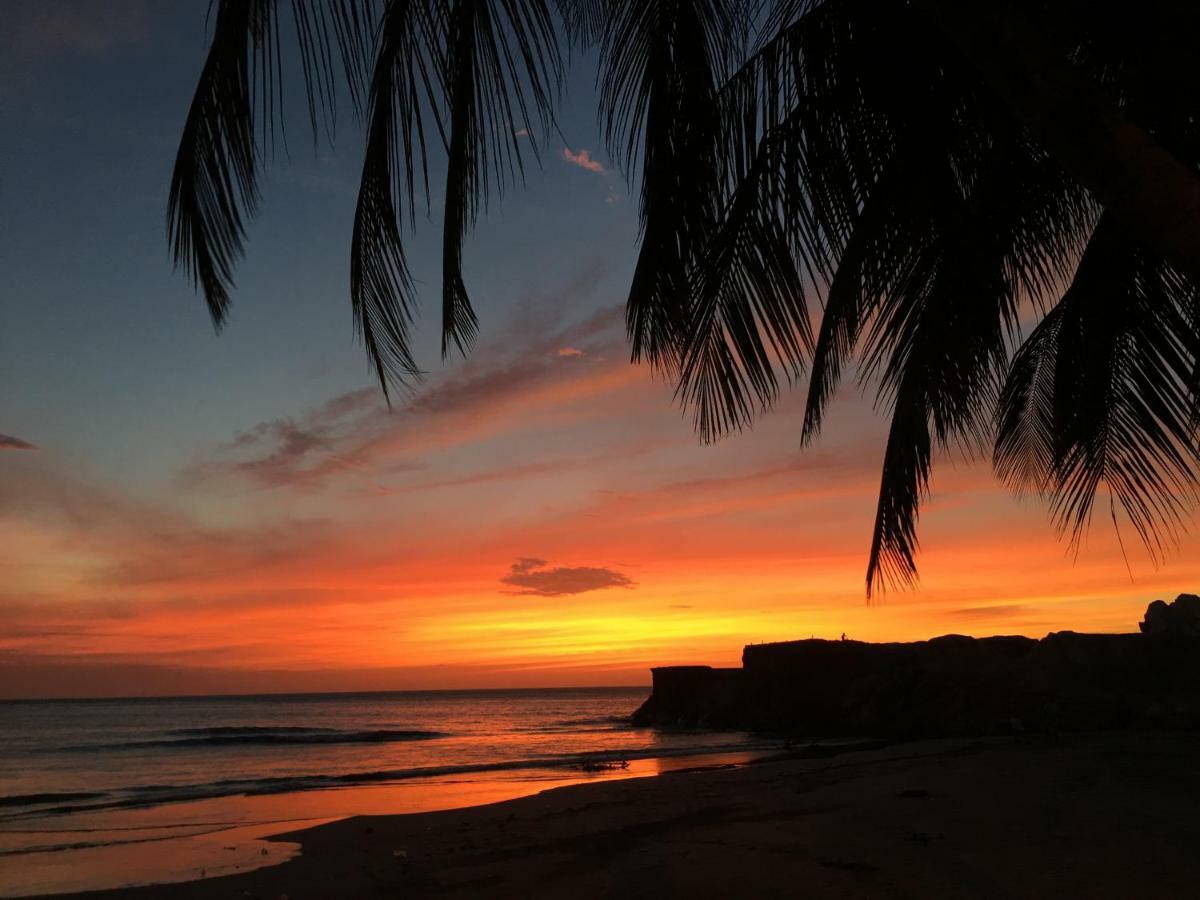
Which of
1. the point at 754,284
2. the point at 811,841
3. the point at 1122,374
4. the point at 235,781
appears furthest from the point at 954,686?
the point at 754,284

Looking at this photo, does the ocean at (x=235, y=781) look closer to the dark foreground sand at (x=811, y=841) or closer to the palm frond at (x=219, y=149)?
the dark foreground sand at (x=811, y=841)

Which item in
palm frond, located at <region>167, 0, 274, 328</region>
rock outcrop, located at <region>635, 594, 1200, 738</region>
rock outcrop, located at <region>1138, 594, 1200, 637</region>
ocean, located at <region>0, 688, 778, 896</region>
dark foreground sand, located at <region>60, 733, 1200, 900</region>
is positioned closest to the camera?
palm frond, located at <region>167, 0, 274, 328</region>

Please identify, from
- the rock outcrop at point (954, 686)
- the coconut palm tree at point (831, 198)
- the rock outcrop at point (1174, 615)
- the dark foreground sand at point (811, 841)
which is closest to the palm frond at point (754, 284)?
the coconut palm tree at point (831, 198)

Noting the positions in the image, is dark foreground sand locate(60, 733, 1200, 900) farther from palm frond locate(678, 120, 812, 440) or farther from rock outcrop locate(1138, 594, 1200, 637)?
rock outcrop locate(1138, 594, 1200, 637)

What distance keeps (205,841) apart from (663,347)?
10.0 metres

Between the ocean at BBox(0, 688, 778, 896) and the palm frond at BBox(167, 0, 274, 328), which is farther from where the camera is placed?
the ocean at BBox(0, 688, 778, 896)

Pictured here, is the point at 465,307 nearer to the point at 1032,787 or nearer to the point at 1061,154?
the point at 1061,154

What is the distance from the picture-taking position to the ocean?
9.76m

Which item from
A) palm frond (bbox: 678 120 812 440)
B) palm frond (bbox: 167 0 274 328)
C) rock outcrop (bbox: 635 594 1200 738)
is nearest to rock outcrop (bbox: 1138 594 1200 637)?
rock outcrop (bbox: 635 594 1200 738)

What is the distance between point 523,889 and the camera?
19.2ft

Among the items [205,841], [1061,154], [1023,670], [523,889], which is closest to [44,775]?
[205,841]

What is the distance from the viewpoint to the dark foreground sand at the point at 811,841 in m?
5.19

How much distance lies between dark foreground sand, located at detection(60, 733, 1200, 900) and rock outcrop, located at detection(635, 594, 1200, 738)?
8.42 m

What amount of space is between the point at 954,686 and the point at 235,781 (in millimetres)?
18909
